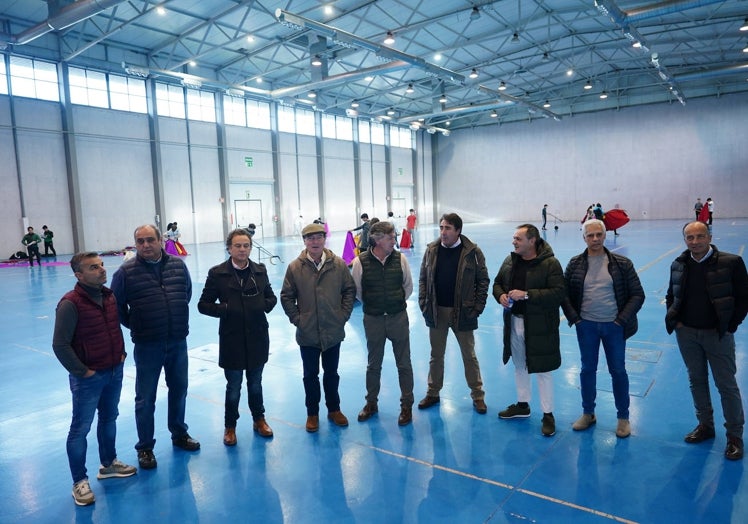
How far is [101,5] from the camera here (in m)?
14.7

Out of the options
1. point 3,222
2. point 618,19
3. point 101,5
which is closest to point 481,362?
point 101,5

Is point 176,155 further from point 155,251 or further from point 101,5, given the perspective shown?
point 155,251

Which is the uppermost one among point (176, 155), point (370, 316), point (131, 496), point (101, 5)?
point (101, 5)

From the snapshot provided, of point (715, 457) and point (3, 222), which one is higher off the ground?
point (3, 222)

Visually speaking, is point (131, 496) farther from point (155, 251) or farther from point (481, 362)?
point (481, 362)

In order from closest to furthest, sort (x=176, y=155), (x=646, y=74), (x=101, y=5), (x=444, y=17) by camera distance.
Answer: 1. (x=101, y=5)
2. (x=444, y=17)
3. (x=176, y=155)
4. (x=646, y=74)

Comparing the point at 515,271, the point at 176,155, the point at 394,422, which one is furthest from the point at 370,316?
the point at 176,155

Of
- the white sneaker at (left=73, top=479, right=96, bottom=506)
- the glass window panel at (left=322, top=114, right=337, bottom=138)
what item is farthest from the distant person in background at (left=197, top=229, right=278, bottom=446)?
the glass window panel at (left=322, top=114, right=337, bottom=138)

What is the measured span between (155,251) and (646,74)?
131ft

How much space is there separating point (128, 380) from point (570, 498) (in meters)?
5.37

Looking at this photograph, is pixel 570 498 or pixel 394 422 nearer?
pixel 570 498

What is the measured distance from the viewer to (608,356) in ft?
14.4

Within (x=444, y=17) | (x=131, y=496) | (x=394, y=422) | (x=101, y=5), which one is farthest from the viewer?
(x=444, y=17)

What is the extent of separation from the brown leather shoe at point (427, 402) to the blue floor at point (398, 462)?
11 cm
